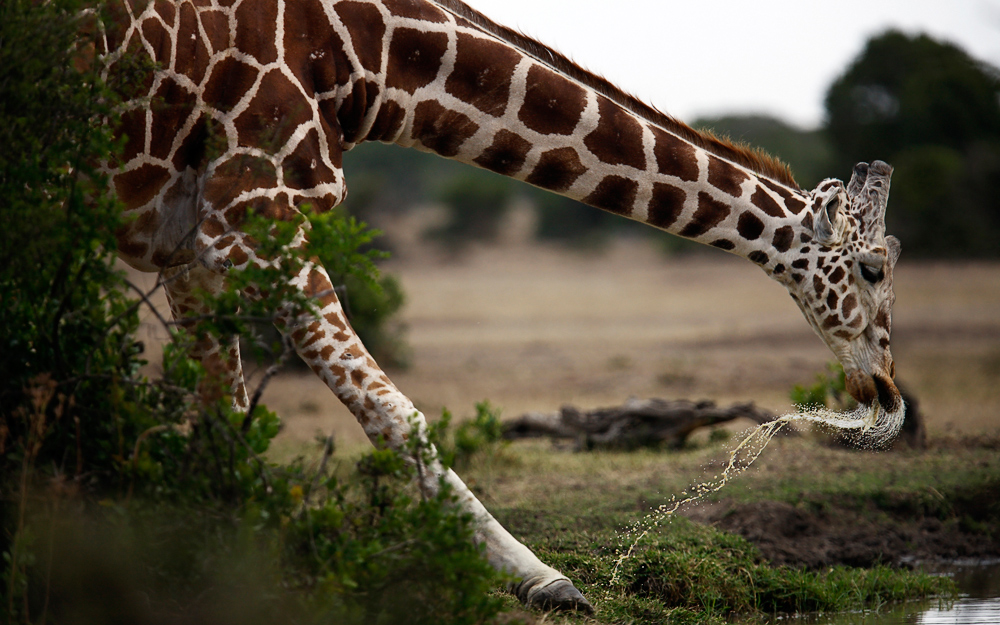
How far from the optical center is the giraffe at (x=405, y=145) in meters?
2.99

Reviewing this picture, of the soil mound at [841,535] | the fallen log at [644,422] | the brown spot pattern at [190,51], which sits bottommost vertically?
the soil mound at [841,535]

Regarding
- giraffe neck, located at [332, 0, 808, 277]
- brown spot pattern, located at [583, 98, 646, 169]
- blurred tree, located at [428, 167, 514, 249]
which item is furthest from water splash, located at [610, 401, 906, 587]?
blurred tree, located at [428, 167, 514, 249]

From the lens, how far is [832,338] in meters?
3.86

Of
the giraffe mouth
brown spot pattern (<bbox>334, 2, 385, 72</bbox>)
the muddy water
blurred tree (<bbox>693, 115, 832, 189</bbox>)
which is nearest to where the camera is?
brown spot pattern (<bbox>334, 2, 385, 72</bbox>)

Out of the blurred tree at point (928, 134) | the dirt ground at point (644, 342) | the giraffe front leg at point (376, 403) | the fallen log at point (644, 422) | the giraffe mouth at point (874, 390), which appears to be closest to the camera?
the giraffe front leg at point (376, 403)

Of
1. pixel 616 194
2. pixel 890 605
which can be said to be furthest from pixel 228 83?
pixel 890 605

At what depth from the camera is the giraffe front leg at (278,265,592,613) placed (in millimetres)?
2893

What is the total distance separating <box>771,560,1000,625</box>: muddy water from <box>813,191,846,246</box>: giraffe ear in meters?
1.54

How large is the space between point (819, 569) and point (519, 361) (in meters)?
7.51

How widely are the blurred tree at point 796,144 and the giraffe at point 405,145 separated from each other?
19908 mm

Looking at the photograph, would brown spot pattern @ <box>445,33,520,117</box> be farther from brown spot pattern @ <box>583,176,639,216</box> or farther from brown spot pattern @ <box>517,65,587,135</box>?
brown spot pattern @ <box>583,176,639,216</box>

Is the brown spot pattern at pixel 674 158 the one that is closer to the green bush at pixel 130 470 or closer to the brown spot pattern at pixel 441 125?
the brown spot pattern at pixel 441 125

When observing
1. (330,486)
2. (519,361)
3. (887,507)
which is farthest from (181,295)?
(519,361)

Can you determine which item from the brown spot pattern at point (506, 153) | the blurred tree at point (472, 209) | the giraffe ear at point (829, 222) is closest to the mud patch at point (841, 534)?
the giraffe ear at point (829, 222)
